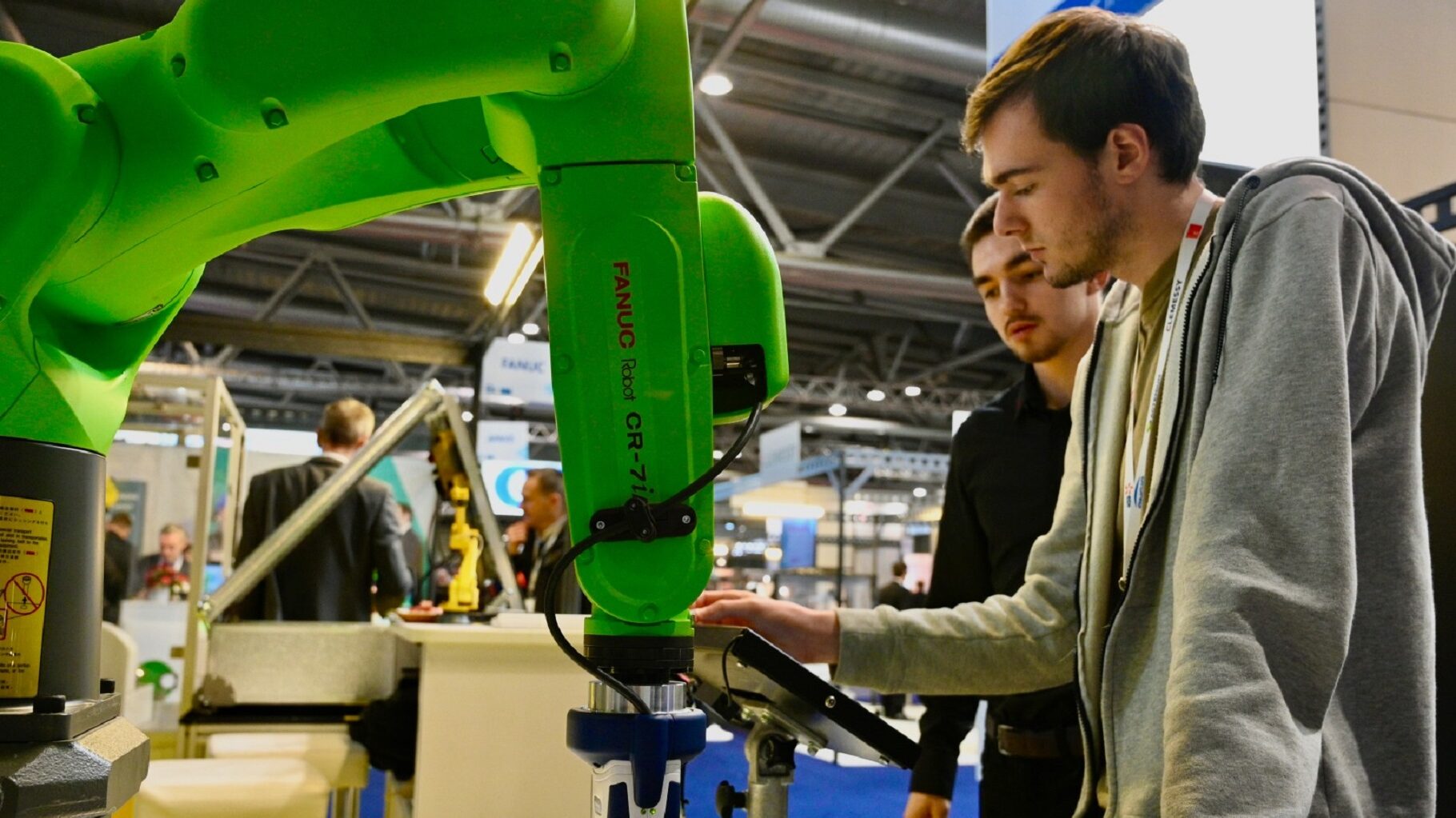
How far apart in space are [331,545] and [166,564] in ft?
18.3

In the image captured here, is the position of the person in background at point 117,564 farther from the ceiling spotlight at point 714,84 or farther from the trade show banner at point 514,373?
the ceiling spotlight at point 714,84

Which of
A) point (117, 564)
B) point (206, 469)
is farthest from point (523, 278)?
point (117, 564)

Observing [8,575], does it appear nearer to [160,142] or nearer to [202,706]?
[160,142]

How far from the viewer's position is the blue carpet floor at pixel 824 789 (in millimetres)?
6309

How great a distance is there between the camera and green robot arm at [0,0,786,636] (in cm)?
81

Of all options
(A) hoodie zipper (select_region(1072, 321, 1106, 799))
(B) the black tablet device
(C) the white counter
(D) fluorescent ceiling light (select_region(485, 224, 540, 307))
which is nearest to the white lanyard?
(A) hoodie zipper (select_region(1072, 321, 1106, 799))

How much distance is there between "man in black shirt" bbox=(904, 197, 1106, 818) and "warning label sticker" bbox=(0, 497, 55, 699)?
1.82 m

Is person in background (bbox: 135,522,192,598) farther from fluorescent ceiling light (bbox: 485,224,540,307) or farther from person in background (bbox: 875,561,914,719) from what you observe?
person in background (bbox: 875,561,914,719)

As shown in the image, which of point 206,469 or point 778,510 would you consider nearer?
point 206,469

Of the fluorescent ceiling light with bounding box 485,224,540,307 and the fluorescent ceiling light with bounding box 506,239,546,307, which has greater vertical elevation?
the fluorescent ceiling light with bounding box 485,224,540,307

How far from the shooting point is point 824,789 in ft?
23.8

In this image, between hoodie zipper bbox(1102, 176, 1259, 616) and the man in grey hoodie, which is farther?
hoodie zipper bbox(1102, 176, 1259, 616)

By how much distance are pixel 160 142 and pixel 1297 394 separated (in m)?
0.96

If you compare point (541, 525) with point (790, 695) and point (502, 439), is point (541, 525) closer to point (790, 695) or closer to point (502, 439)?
point (502, 439)
